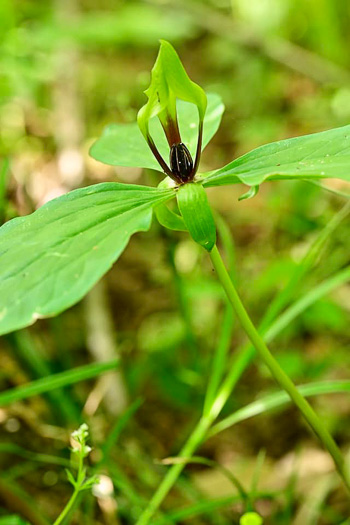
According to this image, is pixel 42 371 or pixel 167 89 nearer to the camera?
pixel 167 89

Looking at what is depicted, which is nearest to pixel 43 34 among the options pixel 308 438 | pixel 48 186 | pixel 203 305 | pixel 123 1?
pixel 48 186

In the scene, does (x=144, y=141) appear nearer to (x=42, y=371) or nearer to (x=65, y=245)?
(x=65, y=245)

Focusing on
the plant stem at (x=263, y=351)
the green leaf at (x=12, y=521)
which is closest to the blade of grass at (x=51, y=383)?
the green leaf at (x=12, y=521)

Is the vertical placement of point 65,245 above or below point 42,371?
below

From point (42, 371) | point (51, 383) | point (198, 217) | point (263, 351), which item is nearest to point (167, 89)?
point (198, 217)

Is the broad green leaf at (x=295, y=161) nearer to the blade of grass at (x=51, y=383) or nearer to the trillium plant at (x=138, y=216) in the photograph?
the trillium plant at (x=138, y=216)

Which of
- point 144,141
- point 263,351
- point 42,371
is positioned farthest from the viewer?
point 42,371
